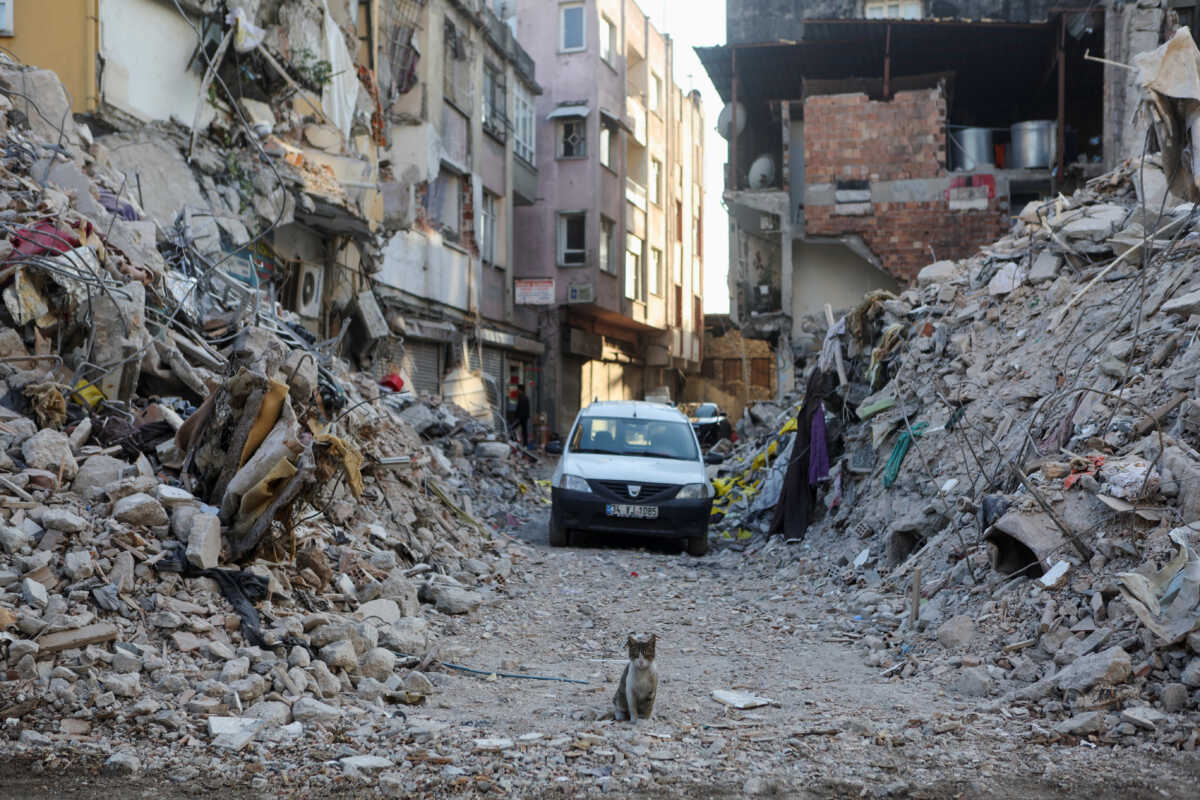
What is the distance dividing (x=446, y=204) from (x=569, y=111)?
8.78 meters

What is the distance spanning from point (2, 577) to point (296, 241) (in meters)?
11.7

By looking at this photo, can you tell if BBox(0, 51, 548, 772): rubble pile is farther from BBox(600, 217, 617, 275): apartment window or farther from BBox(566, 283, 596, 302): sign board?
BBox(600, 217, 617, 275): apartment window

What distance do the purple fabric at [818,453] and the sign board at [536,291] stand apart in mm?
16339

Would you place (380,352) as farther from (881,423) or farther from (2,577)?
(2,577)

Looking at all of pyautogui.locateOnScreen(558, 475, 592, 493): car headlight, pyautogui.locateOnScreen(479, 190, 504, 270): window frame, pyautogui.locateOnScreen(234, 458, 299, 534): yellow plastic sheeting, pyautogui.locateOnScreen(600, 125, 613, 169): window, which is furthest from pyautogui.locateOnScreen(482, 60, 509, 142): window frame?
pyautogui.locateOnScreen(234, 458, 299, 534): yellow plastic sheeting

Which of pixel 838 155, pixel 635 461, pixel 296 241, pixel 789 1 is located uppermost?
pixel 789 1

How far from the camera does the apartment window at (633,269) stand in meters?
34.6

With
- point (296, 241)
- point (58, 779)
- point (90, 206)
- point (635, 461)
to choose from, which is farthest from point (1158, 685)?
point (296, 241)

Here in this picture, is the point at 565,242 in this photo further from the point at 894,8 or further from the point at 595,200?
the point at 894,8

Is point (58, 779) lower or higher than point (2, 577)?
lower

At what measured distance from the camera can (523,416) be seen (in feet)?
91.2

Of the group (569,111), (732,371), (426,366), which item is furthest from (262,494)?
(732,371)

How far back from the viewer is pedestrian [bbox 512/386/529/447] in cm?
2770

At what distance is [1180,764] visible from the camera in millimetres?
4426
